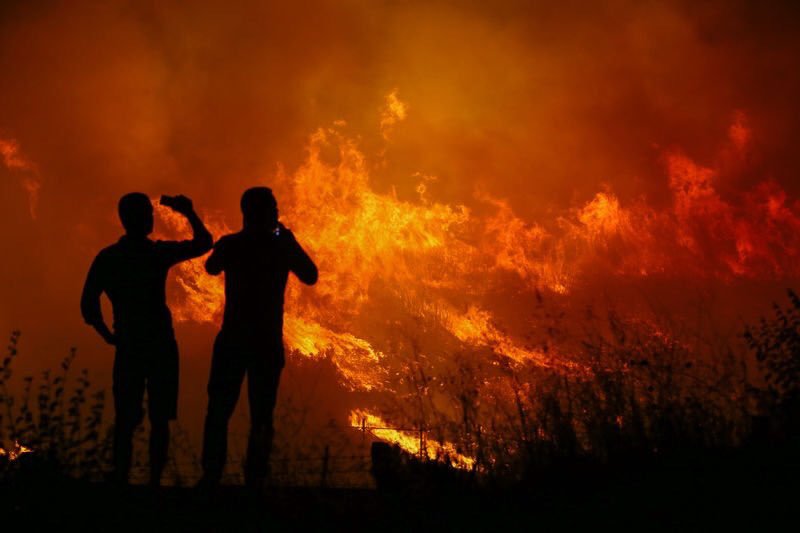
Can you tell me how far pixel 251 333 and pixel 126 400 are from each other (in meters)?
1.15

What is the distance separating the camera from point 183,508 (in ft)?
18.4

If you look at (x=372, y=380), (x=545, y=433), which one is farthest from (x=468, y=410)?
(x=372, y=380)

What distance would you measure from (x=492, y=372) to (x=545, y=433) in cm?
109

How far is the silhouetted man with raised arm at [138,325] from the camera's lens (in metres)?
6.28

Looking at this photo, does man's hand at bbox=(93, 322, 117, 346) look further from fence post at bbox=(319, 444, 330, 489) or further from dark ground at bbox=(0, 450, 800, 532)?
fence post at bbox=(319, 444, 330, 489)

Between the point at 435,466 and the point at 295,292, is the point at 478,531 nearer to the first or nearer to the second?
the point at 435,466

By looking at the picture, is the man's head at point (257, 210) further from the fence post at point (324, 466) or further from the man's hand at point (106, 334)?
the fence post at point (324, 466)

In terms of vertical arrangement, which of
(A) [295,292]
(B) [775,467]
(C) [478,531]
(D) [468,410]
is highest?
(A) [295,292]

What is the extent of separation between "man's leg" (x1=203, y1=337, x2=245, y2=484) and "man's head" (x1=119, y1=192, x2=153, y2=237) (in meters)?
1.13

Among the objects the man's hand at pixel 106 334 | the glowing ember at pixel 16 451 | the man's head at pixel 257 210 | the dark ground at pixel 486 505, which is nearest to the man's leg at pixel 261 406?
the dark ground at pixel 486 505

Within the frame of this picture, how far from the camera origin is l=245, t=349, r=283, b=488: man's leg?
5.93 metres

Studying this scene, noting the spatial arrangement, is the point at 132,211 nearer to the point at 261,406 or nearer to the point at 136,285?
the point at 136,285

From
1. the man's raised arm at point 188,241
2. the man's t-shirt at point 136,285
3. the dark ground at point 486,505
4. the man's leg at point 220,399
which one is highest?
the man's raised arm at point 188,241

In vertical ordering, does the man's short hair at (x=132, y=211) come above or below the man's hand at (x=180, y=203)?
below
